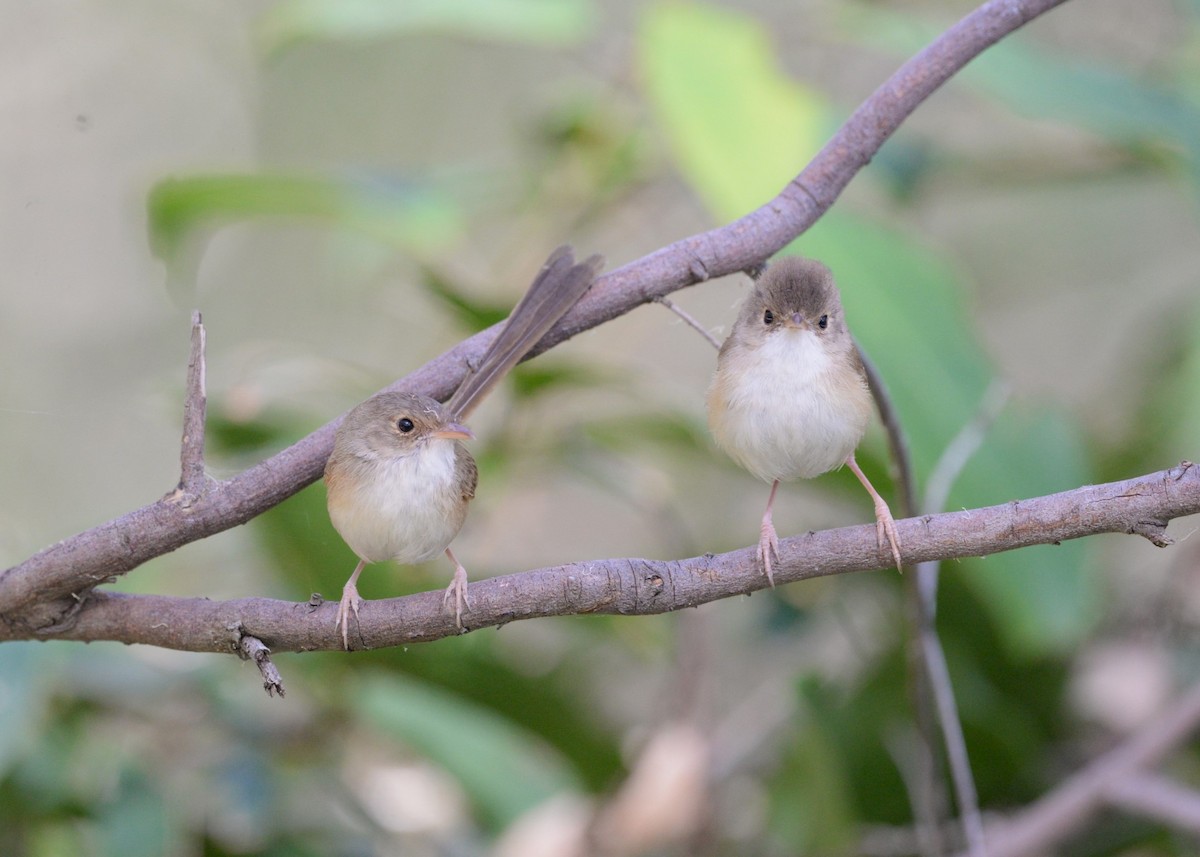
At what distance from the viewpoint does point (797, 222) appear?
1235 millimetres

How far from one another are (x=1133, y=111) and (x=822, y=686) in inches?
60.4

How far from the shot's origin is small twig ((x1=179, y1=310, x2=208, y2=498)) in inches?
46.4

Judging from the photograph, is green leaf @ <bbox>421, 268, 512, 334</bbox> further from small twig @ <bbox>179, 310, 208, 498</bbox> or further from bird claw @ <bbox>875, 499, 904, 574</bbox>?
bird claw @ <bbox>875, 499, 904, 574</bbox>

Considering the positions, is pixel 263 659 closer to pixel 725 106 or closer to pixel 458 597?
pixel 458 597

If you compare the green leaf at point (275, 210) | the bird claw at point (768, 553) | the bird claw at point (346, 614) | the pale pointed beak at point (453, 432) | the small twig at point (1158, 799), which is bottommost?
the bird claw at point (346, 614)

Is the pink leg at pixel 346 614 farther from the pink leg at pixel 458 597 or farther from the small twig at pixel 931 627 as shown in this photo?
the small twig at pixel 931 627

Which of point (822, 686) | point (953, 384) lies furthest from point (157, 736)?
point (953, 384)

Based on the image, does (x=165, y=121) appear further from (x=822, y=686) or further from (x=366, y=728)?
(x=822, y=686)

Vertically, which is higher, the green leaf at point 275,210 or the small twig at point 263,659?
the green leaf at point 275,210


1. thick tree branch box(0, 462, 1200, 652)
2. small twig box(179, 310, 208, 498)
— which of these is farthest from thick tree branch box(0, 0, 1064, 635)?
thick tree branch box(0, 462, 1200, 652)

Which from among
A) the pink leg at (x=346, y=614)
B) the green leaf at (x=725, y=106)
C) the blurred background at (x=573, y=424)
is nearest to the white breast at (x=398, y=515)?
the pink leg at (x=346, y=614)

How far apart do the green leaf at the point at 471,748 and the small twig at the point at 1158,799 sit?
1171mm

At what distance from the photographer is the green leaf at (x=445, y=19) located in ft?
9.81

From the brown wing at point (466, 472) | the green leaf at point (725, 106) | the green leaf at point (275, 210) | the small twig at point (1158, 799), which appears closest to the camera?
the brown wing at point (466, 472)
